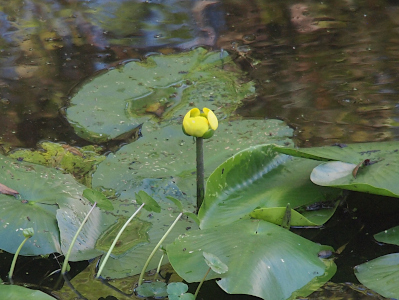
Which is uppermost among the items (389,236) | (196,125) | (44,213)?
(196,125)

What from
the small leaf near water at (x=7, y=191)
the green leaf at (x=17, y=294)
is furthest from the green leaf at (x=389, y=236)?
the small leaf near water at (x=7, y=191)

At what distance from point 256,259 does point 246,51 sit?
1.48 meters

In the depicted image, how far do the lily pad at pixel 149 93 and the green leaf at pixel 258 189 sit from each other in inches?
21.9

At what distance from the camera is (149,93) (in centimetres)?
196

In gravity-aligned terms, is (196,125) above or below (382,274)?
above

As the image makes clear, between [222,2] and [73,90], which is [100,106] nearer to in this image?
[73,90]

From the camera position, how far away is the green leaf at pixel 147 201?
1.18m

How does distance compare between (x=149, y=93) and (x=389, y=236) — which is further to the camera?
(x=149, y=93)

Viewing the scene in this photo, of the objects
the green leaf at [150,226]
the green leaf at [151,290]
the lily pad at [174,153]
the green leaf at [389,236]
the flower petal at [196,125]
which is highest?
the flower petal at [196,125]

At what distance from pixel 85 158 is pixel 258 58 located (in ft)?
3.23

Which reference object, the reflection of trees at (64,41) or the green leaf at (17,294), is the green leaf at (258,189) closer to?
the green leaf at (17,294)

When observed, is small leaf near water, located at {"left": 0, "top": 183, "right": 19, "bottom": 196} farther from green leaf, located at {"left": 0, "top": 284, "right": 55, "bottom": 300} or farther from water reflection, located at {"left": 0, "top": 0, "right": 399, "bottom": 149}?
water reflection, located at {"left": 0, "top": 0, "right": 399, "bottom": 149}

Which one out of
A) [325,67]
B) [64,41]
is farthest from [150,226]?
[64,41]

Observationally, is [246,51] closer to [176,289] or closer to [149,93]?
[149,93]
